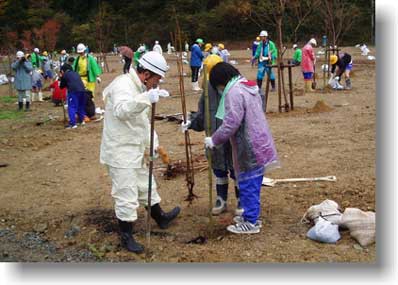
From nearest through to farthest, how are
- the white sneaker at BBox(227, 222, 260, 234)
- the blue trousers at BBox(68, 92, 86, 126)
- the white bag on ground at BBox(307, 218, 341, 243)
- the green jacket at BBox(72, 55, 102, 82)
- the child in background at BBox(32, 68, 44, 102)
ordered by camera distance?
the white bag on ground at BBox(307, 218, 341, 243) < the white sneaker at BBox(227, 222, 260, 234) < the blue trousers at BBox(68, 92, 86, 126) < the green jacket at BBox(72, 55, 102, 82) < the child in background at BBox(32, 68, 44, 102)

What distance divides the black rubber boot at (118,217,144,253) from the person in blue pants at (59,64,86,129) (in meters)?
6.41

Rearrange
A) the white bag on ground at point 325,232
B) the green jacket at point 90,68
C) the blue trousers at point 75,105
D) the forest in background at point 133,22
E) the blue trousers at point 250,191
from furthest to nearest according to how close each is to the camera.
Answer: the forest in background at point 133,22 < the green jacket at point 90,68 < the blue trousers at point 75,105 < the blue trousers at point 250,191 < the white bag on ground at point 325,232

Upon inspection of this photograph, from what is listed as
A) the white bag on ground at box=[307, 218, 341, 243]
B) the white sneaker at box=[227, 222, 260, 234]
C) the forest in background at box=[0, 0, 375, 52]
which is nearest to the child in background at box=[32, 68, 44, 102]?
the white sneaker at box=[227, 222, 260, 234]

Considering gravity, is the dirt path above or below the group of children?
below

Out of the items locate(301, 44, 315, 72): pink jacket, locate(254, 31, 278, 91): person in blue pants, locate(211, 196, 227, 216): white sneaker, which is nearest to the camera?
locate(211, 196, 227, 216): white sneaker

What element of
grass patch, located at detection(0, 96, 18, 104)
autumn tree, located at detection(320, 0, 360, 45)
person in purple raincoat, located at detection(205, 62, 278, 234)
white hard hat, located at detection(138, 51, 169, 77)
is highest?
autumn tree, located at detection(320, 0, 360, 45)

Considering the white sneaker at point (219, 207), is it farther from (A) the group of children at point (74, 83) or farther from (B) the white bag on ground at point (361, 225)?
(A) the group of children at point (74, 83)

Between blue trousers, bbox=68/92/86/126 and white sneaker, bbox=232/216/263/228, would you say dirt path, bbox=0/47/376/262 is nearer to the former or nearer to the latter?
white sneaker, bbox=232/216/263/228

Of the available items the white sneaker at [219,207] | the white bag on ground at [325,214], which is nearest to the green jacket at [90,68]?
the white sneaker at [219,207]

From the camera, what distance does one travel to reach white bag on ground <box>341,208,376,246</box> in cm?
423

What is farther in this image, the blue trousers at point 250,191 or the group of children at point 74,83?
the group of children at point 74,83

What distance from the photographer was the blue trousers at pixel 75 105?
1037 centimetres

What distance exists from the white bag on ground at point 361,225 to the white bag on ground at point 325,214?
116 mm

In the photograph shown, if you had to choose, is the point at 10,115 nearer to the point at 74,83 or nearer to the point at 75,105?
the point at 75,105
